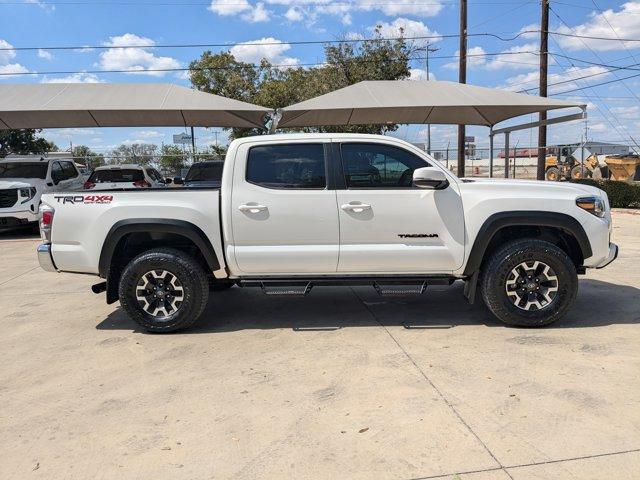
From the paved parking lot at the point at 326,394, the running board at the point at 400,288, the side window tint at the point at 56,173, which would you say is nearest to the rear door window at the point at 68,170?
the side window tint at the point at 56,173

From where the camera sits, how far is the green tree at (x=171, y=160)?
81.7 ft

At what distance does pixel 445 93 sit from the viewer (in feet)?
39.5

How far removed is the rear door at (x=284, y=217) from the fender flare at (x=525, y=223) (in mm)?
1368

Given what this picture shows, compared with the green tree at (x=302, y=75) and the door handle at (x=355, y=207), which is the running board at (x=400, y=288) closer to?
the door handle at (x=355, y=207)

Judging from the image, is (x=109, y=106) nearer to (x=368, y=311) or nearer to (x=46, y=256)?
(x=46, y=256)

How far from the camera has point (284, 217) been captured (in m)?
4.99

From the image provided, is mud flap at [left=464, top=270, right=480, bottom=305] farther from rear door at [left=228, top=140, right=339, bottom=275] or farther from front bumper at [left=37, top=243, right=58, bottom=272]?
front bumper at [left=37, top=243, right=58, bottom=272]

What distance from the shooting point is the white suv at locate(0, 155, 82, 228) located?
12406 millimetres

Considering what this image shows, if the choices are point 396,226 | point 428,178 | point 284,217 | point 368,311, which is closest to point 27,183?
point 284,217

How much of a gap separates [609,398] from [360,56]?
22195 millimetres

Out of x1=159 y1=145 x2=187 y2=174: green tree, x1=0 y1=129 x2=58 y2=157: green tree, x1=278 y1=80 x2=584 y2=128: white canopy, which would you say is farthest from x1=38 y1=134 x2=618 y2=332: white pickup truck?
x1=0 y1=129 x2=58 y2=157: green tree

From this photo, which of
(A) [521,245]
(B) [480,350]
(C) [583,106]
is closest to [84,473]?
(B) [480,350]

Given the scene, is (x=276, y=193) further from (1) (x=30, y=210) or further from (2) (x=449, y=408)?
(1) (x=30, y=210)

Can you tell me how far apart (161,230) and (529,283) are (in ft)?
11.6
